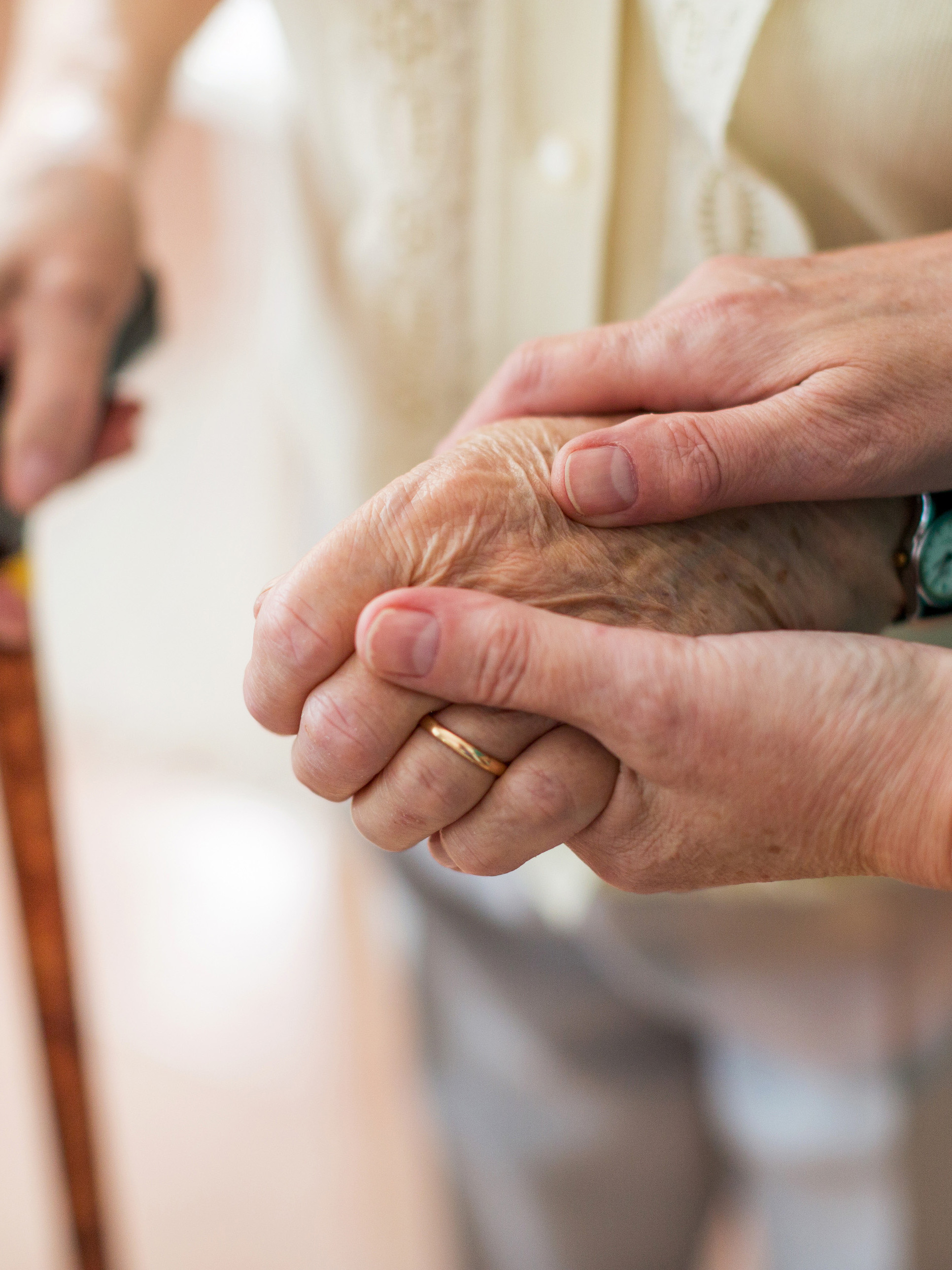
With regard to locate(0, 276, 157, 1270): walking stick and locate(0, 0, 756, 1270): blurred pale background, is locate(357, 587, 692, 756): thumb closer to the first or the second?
locate(0, 276, 157, 1270): walking stick

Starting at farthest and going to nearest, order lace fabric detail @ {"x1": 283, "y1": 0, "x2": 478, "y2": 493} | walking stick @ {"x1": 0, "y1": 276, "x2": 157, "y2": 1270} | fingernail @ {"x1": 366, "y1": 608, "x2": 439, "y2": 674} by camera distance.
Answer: walking stick @ {"x1": 0, "y1": 276, "x2": 157, "y2": 1270}
lace fabric detail @ {"x1": 283, "y1": 0, "x2": 478, "y2": 493}
fingernail @ {"x1": 366, "y1": 608, "x2": 439, "y2": 674}

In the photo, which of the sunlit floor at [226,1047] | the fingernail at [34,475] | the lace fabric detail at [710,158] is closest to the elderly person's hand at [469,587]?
the lace fabric detail at [710,158]

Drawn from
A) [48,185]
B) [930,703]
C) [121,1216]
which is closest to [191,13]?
[48,185]

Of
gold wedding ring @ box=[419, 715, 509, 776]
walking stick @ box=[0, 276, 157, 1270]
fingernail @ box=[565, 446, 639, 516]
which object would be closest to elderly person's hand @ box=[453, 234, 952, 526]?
fingernail @ box=[565, 446, 639, 516]

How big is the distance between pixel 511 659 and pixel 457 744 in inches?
1.8

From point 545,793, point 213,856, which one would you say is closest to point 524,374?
point 545,793

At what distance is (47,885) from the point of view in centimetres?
87

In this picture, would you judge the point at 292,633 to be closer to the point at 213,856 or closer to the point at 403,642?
the point at 403,642

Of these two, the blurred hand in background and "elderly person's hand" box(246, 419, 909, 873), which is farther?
the blurred hand in background

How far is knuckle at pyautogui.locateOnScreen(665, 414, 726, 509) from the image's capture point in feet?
1.33

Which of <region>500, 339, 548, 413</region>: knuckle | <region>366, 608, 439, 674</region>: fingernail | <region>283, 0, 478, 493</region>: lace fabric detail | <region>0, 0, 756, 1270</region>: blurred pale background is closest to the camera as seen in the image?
<region>366, 608, 439, 674</region>: fingernail

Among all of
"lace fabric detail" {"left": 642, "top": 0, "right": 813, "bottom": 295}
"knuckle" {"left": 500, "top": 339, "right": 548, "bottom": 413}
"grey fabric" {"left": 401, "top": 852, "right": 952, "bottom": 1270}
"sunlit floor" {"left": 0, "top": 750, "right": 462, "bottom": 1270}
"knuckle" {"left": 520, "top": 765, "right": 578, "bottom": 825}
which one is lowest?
"sunlit floor" {"left": 0, "top": 750, "right": 462, "bottom": 1270}

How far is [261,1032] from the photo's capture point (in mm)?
1646

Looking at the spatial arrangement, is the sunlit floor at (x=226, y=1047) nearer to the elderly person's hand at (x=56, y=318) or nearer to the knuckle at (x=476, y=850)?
the elderly person's hand at (x=56, y=318)
